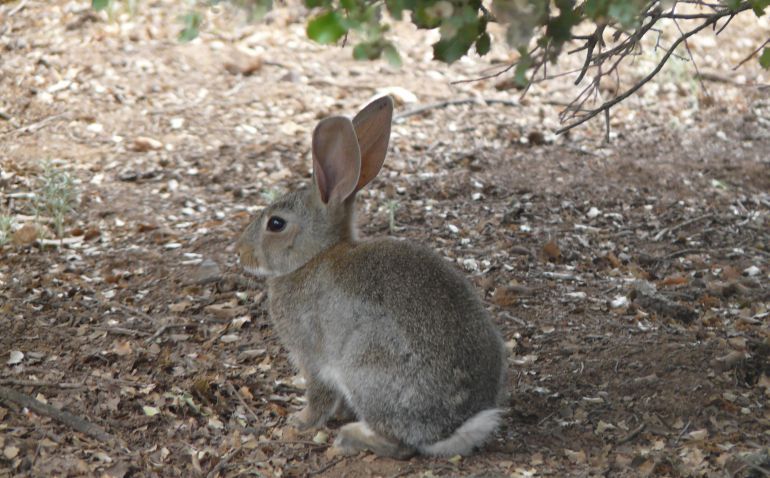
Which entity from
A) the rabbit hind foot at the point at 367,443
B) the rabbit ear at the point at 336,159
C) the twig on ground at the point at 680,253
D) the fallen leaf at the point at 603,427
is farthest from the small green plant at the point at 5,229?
the twig on ground at the point at 680,253

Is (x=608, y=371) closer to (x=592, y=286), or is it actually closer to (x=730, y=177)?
(x=592, y=286)

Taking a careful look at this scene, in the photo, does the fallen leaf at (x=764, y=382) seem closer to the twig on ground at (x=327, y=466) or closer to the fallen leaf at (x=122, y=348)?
the twig on ground at (x=327, y=466)

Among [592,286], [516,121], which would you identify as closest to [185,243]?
[592,286]

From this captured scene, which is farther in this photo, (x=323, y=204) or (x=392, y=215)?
(x=392, y=215)

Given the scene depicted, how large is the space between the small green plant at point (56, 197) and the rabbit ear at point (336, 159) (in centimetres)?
288

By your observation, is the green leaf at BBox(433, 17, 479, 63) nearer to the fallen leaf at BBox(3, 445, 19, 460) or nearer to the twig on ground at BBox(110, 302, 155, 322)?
the fallen leaf at BBox(3, 445, 19, 460)

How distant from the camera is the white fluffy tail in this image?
15.7ft

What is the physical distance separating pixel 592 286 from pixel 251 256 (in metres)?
2.43

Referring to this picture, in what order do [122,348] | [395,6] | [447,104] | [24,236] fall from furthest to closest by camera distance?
[447,104] < [24,236] < [122,348] < [395,6]

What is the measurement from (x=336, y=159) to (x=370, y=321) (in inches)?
36.3

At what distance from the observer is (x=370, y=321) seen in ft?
16.1

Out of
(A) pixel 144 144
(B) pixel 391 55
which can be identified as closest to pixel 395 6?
(B) pixel 391 55

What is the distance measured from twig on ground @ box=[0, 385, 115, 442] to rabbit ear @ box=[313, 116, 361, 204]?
167cm

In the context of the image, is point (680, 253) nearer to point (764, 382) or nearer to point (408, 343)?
point (764, 382)
